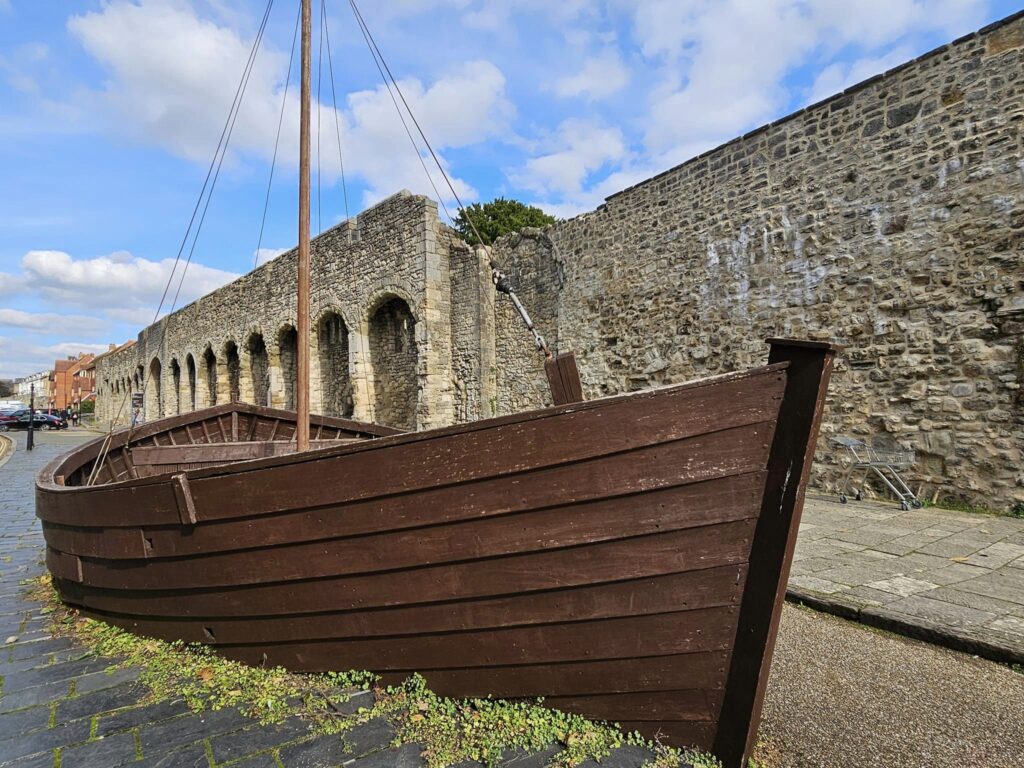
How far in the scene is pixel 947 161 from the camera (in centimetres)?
560

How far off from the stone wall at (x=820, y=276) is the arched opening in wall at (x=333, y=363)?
260 cm

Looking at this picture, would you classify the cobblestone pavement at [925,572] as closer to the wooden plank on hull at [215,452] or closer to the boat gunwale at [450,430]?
the boat gunwale at [450,430]

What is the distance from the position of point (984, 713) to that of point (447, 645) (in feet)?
6.85

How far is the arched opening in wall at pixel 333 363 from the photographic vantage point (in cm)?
1499

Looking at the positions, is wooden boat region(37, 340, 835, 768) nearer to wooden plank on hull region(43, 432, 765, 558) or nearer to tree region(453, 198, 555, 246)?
wooden plank on hull region(43, 432, 765, 558)

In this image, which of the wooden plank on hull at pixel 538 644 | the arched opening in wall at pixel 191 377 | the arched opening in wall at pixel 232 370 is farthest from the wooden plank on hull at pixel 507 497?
the arched opening in wall at pixel 191 377

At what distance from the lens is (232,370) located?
2105cm

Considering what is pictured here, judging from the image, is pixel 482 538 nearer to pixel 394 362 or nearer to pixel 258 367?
pixel 394 362

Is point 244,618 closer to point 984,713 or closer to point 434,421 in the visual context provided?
point 984,713

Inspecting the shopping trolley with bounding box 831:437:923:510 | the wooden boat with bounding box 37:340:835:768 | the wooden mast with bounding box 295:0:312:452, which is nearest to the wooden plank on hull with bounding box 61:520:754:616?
the wooden boat with bounding box 37:340:835:768

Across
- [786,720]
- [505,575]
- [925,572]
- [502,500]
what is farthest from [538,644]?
[925,572]

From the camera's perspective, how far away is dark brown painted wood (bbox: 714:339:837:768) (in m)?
1.83

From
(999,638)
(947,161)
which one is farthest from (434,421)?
(999,638)

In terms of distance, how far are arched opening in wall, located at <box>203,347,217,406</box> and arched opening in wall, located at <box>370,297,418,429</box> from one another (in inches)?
446
